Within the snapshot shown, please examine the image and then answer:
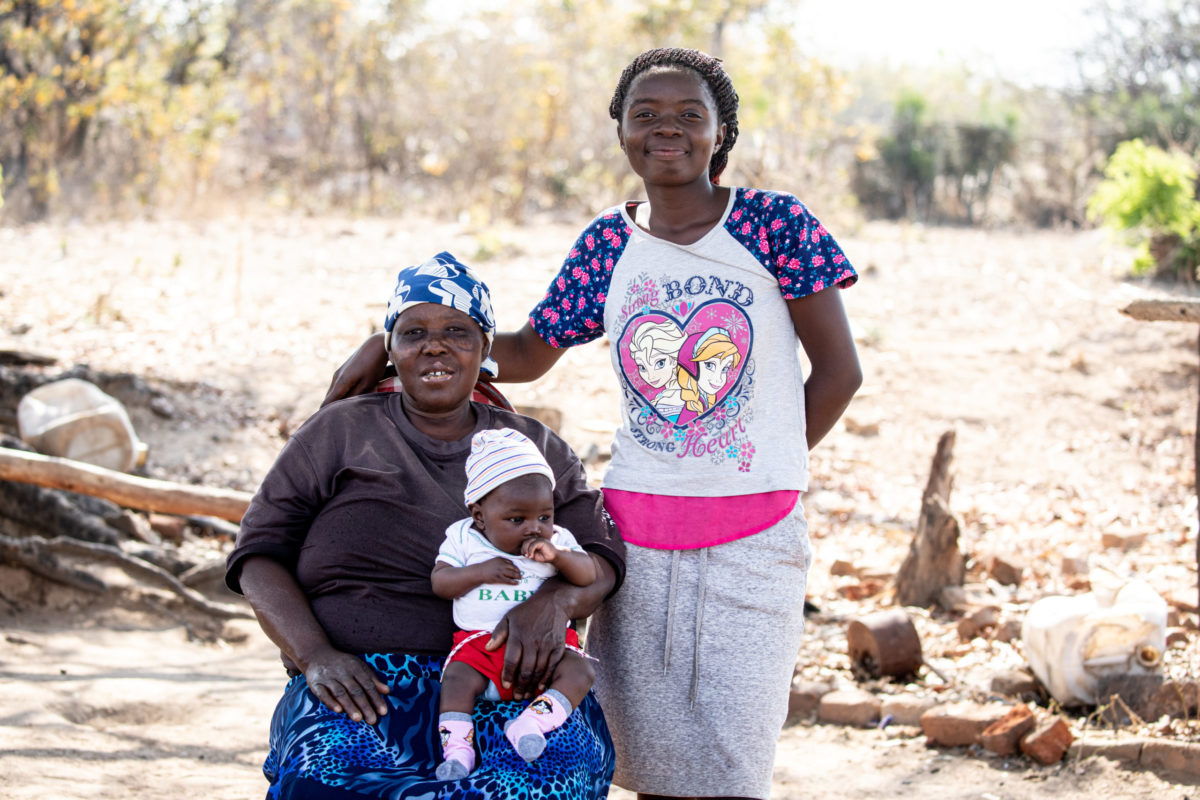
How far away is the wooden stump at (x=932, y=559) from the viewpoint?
514 cm

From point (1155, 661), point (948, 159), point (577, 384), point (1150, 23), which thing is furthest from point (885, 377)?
point (1150, 23)

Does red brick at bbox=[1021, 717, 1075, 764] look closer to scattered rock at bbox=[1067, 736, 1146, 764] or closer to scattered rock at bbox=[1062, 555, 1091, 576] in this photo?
scattered rock at bbox=[1067, 736, 1146, 764]

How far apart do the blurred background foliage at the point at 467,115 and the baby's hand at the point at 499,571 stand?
30.5 feet

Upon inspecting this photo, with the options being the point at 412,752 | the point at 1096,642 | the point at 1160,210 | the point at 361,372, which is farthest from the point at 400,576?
the point at 1160,210

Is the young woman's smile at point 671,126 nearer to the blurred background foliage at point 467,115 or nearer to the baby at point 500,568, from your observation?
the baby at point 500,568

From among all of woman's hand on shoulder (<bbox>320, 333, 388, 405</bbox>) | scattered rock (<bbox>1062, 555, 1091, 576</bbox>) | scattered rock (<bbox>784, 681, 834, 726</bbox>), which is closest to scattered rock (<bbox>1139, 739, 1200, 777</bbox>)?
scattered rock (<bbox>784, 681, 834, 726</bbox>)

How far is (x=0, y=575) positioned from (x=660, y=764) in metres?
3.58

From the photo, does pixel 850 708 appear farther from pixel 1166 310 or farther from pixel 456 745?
pixel 456 745

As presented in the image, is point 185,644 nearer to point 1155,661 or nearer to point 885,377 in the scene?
point 1155,661

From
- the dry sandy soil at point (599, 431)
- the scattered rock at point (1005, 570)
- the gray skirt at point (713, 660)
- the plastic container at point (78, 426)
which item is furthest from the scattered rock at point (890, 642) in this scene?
the plastic container at point (78, 426)

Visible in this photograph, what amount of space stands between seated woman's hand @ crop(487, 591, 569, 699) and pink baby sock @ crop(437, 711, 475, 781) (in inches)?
4.6

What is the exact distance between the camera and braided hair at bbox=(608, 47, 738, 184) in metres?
2.38

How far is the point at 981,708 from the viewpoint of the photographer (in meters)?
3.88

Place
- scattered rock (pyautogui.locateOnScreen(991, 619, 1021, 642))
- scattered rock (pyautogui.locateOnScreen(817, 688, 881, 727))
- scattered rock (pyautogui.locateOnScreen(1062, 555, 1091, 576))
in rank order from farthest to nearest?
scattered rock (pyautogui.locateOnScreen(1062, 555, 1091, 576))
scattered rock (pyautogui.locateOnScreen(991, 619, 1021, 642))
scattered rock (pyautogui.locateOnScreen(817, 688, 881, 727))
